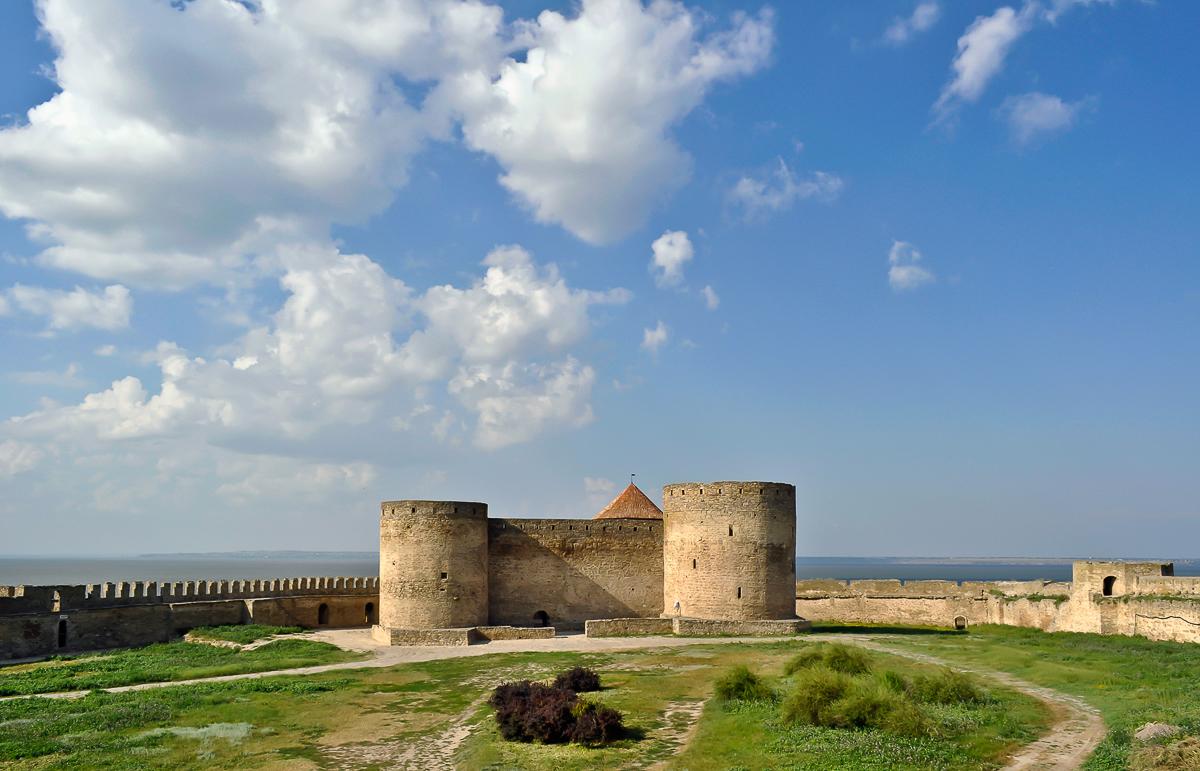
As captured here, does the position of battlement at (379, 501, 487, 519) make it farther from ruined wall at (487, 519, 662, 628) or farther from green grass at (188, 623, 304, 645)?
green grass at (188, 623, 304, 645)

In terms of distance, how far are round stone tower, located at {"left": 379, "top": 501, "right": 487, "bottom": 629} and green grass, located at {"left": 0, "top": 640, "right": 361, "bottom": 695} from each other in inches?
126

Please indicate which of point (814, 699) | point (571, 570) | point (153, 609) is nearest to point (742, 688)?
point (814, 699)

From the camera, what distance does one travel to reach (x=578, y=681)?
59.9ft

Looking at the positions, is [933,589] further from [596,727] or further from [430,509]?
[596,727]

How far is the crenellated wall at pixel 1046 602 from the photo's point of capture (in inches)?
1013

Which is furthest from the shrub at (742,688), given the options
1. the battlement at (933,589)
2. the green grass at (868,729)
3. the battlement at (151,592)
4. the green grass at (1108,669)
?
the battlement at (151,592)

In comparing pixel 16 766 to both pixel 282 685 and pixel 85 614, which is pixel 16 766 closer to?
pixel 282 685

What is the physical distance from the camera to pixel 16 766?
12.9 meters

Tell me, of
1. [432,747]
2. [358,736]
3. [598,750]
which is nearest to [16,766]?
[358,736]

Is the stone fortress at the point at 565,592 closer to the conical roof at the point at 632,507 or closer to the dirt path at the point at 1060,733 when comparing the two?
the conical roof at the point at 632,507

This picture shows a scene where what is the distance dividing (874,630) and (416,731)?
20.5 metres

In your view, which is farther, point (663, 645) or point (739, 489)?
point (739, 489)

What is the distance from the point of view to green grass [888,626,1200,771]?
1390 centimetres

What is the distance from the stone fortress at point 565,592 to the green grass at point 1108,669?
2257mm
